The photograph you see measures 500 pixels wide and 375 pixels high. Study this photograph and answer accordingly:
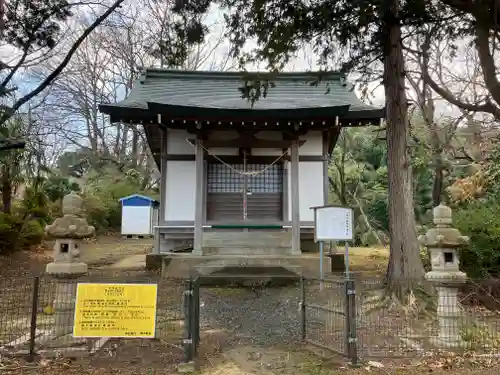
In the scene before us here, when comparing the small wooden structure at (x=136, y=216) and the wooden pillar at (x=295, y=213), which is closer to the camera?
the wooden pillar at (x=295, y=213)

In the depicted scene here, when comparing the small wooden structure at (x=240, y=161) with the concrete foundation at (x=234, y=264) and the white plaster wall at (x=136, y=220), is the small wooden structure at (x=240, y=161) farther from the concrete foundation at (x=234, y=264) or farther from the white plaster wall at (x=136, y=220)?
the white plaster wall at (x=136, y=220)

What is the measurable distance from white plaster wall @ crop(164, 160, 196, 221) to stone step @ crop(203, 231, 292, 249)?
3.37ft

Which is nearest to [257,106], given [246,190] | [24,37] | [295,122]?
[295,122]

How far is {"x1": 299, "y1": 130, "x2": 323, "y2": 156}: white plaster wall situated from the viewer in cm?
1186

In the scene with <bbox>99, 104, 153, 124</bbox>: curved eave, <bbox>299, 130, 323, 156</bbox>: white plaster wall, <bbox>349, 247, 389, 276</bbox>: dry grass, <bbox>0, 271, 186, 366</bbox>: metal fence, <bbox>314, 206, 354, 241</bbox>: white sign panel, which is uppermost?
<bbox>99, 104, 153, 124</bbox>: curved eave

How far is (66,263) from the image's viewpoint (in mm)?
5289

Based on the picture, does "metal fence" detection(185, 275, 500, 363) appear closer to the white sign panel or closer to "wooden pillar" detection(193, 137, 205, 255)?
the white sign panel

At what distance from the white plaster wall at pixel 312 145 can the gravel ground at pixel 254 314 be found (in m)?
4.39

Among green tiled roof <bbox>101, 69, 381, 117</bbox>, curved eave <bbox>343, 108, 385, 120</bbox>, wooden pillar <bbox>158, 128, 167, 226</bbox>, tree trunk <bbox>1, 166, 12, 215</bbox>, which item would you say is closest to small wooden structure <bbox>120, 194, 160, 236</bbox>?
tree trunk <bbox>1, 166, 12, 215</bbox>

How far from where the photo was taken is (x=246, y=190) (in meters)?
11.7

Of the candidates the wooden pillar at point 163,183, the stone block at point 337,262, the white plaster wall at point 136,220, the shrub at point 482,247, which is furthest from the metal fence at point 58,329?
the white plaster wall at point 136,220

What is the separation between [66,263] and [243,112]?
562cm

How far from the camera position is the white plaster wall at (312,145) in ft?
38.9

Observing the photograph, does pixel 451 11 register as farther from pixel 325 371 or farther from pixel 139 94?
pixel 139 94
